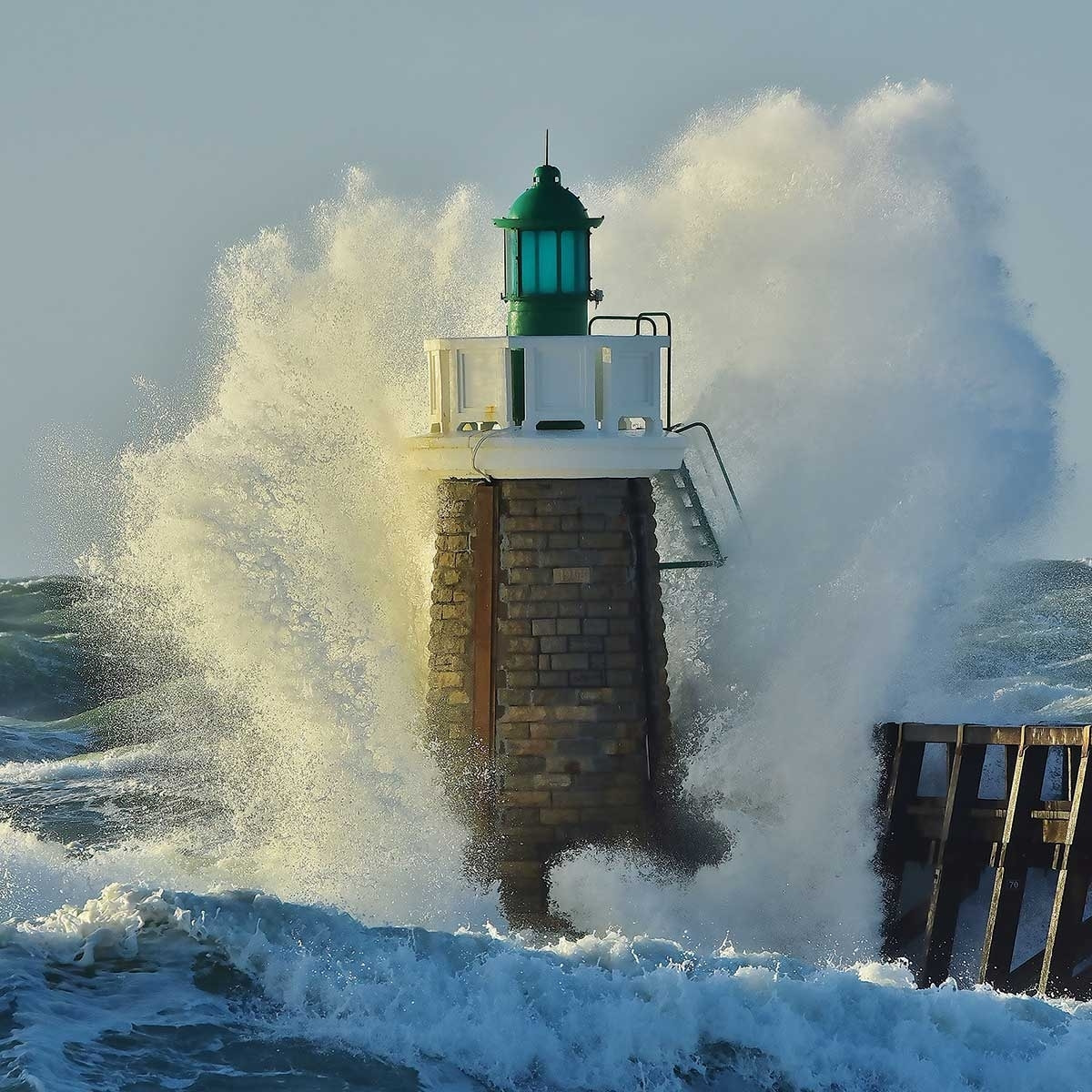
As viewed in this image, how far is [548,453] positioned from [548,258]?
44.9 inches

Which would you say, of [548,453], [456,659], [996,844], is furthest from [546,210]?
[996,844]

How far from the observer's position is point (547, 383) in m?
12.4

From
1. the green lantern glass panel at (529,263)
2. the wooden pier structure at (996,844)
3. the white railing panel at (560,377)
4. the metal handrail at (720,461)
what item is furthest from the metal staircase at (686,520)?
the wooden pier structure at (996,844)

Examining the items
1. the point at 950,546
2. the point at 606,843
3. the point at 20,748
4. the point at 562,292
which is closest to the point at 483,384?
the point at 562,292

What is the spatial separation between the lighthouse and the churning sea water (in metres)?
0.28

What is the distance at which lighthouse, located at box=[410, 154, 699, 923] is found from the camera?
485 inches

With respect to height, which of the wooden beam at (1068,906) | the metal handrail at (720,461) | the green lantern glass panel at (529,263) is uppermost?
the green lantern glass panel at (529,263)

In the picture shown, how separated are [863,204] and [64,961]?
809cm

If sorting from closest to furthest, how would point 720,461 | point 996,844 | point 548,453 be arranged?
point 548,453 → point 996,844 → point 720,461

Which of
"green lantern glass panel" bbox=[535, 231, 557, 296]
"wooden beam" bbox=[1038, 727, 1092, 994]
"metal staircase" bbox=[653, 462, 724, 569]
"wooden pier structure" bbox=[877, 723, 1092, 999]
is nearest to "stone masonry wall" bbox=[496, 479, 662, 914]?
"metal staircase" bbox=[653, 462, 724, 569]

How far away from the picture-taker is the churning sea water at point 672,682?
9.27m

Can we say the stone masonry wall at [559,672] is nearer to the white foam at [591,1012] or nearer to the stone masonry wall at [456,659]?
the stone masonry wall at [456,659]

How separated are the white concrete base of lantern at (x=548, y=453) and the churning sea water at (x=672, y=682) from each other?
0.98 meters

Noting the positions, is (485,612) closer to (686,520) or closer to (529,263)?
(686,520)
